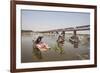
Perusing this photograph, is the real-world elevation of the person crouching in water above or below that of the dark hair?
below

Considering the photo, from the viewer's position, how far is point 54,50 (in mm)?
1710

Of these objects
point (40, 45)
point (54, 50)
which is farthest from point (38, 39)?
point (54, 50)

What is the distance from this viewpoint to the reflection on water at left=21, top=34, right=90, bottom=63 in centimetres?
163

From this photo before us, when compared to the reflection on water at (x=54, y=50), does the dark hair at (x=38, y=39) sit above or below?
above

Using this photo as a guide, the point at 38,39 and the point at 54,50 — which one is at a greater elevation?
the point at 38,39

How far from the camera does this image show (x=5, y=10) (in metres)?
1.47

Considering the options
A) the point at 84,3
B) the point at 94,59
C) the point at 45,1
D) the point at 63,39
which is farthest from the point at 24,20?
the point at 94,59

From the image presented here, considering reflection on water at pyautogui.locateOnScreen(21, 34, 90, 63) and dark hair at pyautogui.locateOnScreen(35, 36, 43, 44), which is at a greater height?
dark hair at pyautogui.locateOnScreen(35, 36, 43, 44)

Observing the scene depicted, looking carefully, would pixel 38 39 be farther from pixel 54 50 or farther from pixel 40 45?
pixel 54 50

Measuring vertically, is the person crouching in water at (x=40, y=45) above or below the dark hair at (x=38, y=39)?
below

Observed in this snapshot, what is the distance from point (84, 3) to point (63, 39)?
1.35 ft

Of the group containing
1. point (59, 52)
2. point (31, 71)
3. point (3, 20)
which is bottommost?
point (31, 71)

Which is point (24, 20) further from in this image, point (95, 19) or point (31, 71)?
point (95, 19)

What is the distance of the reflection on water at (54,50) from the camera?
1.63 metres
